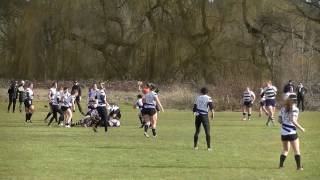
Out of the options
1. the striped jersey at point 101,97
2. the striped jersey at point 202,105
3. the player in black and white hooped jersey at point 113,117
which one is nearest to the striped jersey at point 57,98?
the player in black and white hooped jersey at point 113,117

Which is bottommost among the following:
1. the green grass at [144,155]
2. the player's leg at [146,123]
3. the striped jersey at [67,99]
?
the green grass at [144,155]

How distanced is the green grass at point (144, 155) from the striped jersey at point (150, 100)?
1.15m

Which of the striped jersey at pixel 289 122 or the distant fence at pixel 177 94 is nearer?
the striped jersey at pixel 289 122

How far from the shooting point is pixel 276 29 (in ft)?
187

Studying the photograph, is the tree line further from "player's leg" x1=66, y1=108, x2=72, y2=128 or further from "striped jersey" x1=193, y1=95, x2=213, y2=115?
"striped jersey" x1=193, y1=95, x2=213, y2=115

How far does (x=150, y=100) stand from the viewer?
26453 millimetres

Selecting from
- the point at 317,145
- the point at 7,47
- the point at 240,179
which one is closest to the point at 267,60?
the point at 7,47

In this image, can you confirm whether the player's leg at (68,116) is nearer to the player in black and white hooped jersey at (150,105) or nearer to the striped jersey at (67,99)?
the striped jersey at (67,99)

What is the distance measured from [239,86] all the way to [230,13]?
235 inches

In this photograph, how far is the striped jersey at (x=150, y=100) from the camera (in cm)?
2641

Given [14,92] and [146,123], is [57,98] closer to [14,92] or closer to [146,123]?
[146,123]

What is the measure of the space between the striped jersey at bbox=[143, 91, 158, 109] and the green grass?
1.15m

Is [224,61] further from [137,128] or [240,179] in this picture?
[240,179]

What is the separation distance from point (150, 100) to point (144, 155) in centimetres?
713
